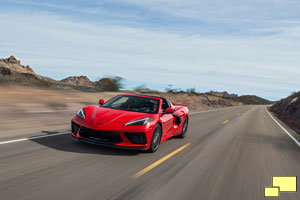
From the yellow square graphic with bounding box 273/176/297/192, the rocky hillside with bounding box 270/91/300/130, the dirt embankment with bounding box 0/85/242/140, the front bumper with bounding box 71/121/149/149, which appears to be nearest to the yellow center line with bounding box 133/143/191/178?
the front bumper with bounding box 71/121/149/149

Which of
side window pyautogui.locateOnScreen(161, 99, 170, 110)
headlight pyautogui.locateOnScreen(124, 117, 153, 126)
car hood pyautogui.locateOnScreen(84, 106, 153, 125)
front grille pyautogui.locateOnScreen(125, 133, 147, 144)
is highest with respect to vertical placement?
side window pyautogui.locateOnScreen(161, 99, 170, 110)

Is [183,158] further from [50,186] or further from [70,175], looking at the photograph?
[50,186]

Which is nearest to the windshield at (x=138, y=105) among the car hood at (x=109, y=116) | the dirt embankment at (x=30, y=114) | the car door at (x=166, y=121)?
the car door at (x=166, y=121)

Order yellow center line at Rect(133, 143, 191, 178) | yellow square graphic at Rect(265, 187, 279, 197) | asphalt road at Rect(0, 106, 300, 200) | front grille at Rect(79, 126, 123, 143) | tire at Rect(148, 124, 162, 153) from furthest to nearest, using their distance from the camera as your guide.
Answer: tire at Rect(148, 124, 162, 153) → front grille at Rect(79, 126, 123, 143) → yellow center line at Rect(133, 143, 191, 178) → yellow square graphic at Rect(265, 187, 279, 197) → asphalt road at Rect(0, 106, 300, 200)

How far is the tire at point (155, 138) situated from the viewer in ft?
22.8

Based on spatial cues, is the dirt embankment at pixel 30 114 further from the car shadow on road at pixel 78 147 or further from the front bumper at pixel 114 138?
the front bumper at pixel 114 138

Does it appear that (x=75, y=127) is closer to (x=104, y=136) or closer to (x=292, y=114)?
(x=104, y=136)

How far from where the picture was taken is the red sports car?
6.41 m

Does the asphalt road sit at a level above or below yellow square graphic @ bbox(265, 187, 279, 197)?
above

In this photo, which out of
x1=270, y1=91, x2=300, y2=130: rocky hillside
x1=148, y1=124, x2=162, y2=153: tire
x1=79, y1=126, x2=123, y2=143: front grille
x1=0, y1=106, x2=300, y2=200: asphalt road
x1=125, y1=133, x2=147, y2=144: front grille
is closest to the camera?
x1=0, y1=106, x2=300, y2=200: asphalt road

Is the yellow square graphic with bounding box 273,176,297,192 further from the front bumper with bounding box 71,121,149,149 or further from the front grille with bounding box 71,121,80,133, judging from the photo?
the front grille with bounding box 71,121,80,133

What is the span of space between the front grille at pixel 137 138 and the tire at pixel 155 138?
13.3 inches

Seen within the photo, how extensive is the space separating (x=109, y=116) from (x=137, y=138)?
812 mm

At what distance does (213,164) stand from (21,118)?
7935mm
